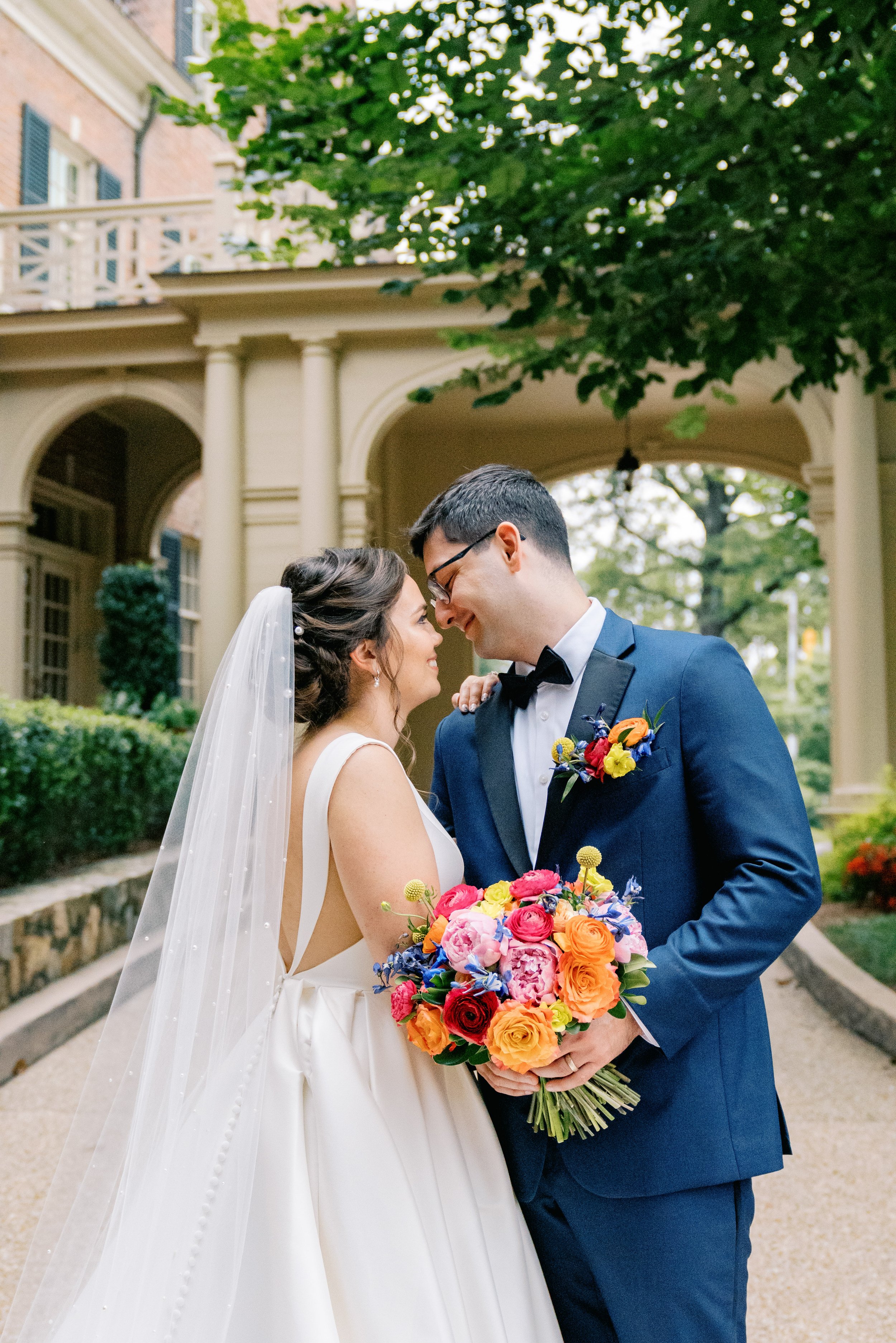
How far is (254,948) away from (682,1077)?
0.91 metres

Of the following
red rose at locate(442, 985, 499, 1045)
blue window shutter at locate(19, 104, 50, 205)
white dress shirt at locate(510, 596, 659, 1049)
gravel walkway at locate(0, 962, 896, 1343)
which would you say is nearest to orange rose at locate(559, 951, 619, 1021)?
red rose at locate(442, 985, 499, 1045)

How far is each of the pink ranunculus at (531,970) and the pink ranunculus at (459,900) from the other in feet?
0.42

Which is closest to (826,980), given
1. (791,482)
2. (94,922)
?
(94,922)

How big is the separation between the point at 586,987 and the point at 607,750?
1.53 ft

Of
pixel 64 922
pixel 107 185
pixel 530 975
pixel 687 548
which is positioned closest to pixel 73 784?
pixel 64 922

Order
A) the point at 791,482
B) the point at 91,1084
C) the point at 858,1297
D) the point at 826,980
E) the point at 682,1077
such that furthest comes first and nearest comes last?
the point at 791,482 < the point at 826,980 < the point at 858,1297 < the point at 91,1084 < the point at 682,1077

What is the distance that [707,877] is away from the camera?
7.17 ft

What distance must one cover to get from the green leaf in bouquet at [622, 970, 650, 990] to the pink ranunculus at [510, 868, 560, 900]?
187mm

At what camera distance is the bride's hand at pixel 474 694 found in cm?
267

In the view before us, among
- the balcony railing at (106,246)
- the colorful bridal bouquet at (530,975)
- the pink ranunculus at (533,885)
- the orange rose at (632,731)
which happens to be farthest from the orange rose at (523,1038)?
the balcony railing at (106,246)

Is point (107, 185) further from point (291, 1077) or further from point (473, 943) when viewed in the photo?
point (473, 943)

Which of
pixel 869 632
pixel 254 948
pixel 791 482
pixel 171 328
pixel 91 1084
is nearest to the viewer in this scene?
pixel 254 948

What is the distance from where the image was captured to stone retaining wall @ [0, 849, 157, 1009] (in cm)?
649

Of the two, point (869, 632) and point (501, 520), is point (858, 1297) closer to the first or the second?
point (501, 520)
